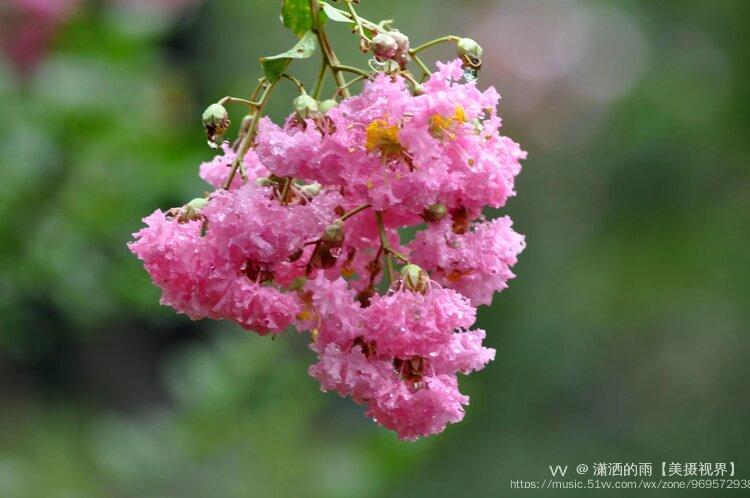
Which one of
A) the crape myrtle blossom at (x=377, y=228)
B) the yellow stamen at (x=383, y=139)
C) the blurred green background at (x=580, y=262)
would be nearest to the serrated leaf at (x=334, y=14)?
the crape myrtle blossom at (x=377, y=228)

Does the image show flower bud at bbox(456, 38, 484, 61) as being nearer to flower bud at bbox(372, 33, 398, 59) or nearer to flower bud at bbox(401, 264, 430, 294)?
flower bud at bbox(372, 33, 398, 59)

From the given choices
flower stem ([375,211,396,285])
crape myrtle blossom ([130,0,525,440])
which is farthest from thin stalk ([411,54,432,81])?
flower stem ([375,211,396,285])

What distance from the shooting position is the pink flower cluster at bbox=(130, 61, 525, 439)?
2.62 ft

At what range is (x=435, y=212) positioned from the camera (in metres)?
0.85

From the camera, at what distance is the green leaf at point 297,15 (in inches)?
34.8

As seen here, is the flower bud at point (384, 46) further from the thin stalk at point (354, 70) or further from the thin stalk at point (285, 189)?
the thin stalk at point (285, 189)

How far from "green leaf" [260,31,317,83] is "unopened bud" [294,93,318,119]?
0.04 m

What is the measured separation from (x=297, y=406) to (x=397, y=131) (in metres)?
1.56

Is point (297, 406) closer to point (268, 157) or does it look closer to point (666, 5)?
point (268, 157)

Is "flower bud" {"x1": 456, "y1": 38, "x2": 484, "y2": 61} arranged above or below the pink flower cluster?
above

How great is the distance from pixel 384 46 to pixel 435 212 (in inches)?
5.6

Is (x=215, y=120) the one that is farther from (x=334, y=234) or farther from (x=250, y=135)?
(x=334, y=234)

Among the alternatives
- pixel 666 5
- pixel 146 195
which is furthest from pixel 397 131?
pixel 666 5

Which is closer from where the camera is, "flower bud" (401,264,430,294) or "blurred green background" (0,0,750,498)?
"flower bud" (401,264,430,294)
